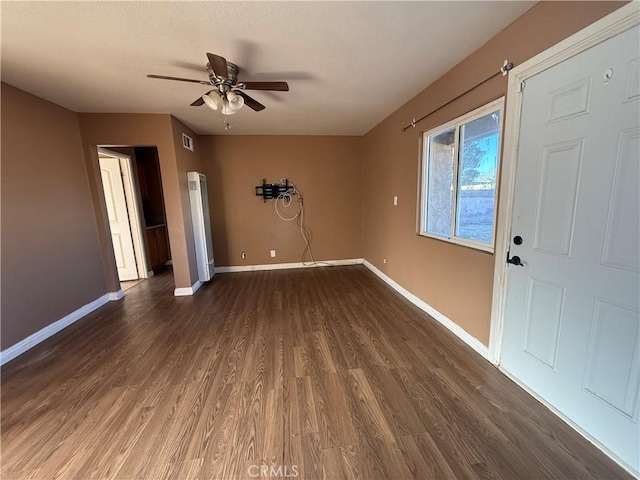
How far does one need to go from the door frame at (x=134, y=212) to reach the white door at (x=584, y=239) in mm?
5089

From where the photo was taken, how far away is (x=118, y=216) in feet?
13.5

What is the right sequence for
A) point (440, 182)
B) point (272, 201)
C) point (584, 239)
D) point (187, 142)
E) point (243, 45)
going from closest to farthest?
point (584, 239)
point (243, 45)
point (440, 182)
point (187, 142)
point (272, 201)

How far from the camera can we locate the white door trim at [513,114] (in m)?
1.18

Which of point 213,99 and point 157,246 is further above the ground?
point 213,99

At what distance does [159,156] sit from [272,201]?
188 centimetres

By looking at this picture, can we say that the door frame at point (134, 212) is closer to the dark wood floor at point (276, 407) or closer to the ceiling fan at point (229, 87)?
the dark wood floor at point (276, 407)

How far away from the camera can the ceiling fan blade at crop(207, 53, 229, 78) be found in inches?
66.4

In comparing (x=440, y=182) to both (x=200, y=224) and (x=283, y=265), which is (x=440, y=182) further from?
(x=200, y=224)

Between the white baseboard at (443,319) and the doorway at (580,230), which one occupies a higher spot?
the doorway at (580,230)

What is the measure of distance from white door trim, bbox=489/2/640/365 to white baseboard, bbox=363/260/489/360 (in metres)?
0.12

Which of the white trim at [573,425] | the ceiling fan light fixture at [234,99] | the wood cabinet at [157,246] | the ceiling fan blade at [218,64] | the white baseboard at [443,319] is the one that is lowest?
the white trim at [573,425]

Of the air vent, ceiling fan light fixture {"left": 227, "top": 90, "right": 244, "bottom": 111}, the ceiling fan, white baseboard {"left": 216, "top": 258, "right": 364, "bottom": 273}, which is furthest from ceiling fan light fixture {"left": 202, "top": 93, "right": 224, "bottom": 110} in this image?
white baseboard {"left": 216, "top": 258, "right": 364, "bottom": 273}

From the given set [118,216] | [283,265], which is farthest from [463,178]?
[118,216]

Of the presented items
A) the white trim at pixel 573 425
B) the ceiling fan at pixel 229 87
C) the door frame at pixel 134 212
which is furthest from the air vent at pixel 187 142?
the white trim at pixel 573 425
